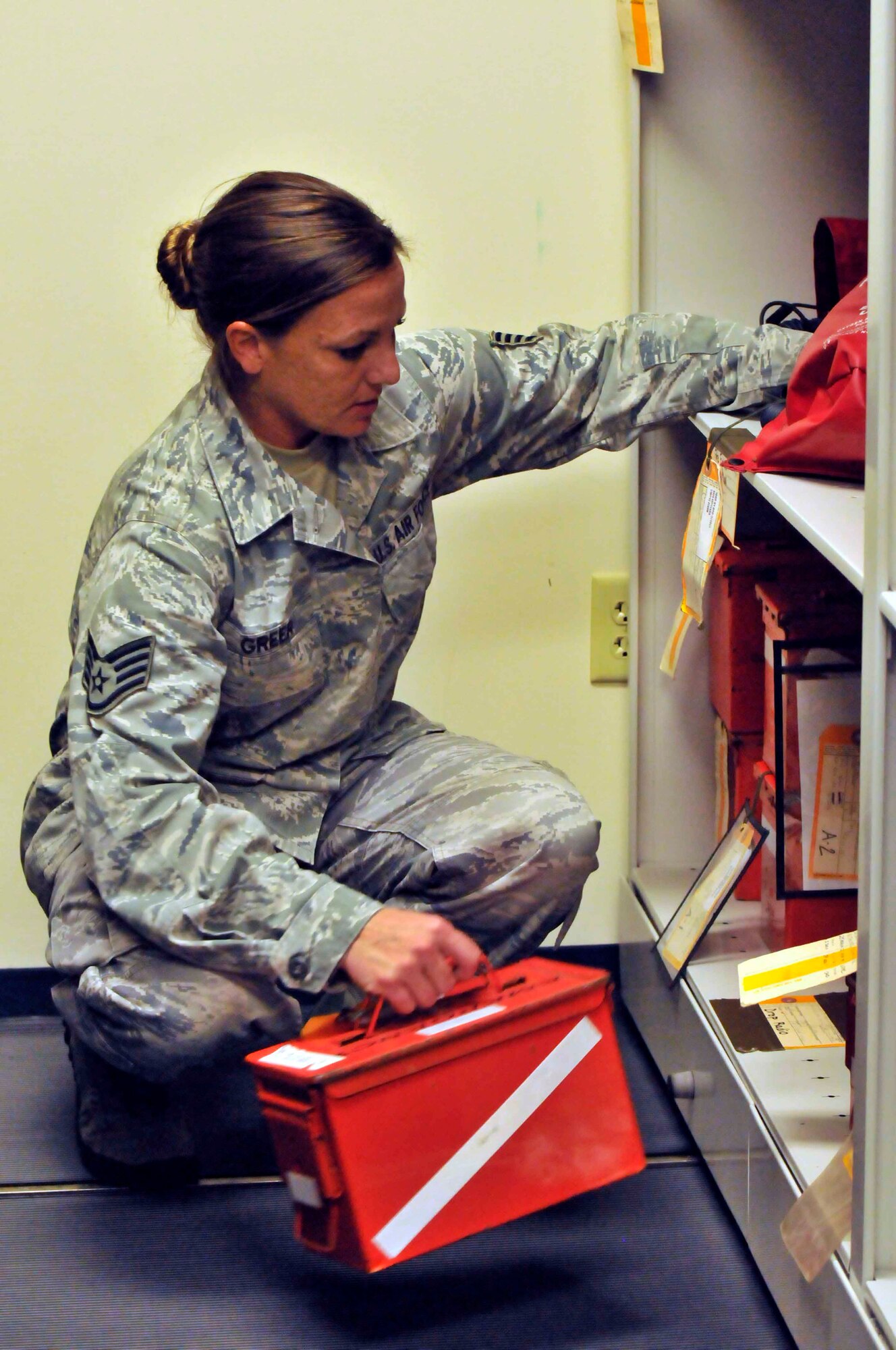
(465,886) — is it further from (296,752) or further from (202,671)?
(202,671)

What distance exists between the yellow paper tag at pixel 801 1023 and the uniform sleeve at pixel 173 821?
444 millimetres

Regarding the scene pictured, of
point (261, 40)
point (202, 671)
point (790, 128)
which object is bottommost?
point (202, 671)

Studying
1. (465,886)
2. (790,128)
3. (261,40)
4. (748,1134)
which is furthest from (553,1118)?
(261,40)

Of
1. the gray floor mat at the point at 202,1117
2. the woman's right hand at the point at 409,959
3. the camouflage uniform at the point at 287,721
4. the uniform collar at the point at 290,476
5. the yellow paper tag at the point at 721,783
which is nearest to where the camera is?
the woman's right hand at the point at 409,959

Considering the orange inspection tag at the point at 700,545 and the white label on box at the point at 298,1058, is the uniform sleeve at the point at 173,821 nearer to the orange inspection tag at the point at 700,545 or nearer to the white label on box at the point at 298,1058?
the white label on box at the point at 298,1058

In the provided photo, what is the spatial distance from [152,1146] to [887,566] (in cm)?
103

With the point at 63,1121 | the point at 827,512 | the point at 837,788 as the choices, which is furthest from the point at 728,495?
the point at 63,1121

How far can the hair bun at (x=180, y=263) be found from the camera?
4.85ft

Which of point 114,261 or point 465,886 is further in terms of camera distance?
point 114,261

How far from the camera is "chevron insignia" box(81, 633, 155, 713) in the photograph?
1354mm

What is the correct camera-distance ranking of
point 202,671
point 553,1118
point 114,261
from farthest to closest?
point 114,261
point 202,671
point 553,1118

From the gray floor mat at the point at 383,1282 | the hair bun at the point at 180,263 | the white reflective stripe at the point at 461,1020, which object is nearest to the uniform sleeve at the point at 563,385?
the hair bun at the point at 180,263

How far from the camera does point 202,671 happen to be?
4.55 ft

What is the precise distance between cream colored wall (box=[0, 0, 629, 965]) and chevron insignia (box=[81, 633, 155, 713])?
0.55 m
